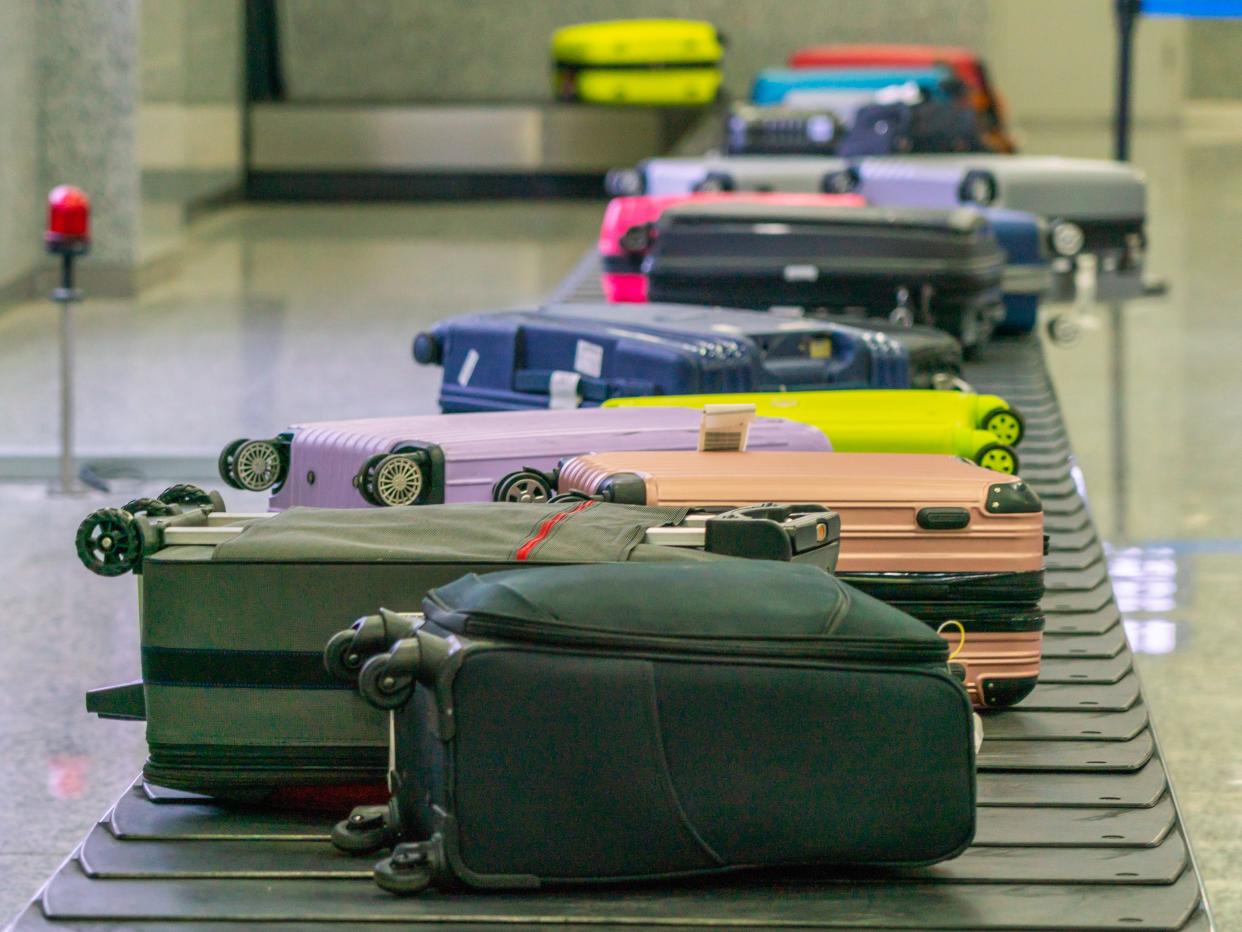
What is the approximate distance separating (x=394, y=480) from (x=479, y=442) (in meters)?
0.17

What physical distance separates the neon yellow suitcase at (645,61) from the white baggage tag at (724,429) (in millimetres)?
11206

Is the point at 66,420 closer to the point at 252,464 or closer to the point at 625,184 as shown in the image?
the point at 625,184

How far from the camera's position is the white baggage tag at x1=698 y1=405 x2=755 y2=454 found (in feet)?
7.08

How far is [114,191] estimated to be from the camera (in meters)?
9.11

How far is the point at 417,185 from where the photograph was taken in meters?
13.4

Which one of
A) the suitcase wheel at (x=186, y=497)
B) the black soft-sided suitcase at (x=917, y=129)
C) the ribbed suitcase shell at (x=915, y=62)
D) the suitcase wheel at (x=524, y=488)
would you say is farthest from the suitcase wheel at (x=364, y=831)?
the ribbed suitcase shell at (x=915, y=62)

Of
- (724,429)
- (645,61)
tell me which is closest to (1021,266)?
(724,429)

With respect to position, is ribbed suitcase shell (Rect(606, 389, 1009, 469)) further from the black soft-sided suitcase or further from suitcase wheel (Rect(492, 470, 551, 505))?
the black soft-sided suitcase

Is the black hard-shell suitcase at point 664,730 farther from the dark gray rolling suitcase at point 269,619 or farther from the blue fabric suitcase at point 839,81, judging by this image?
the blue fabric suitcase at point 839,81

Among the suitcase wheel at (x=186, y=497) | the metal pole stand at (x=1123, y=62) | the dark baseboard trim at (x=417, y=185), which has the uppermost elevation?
the metal pole stand at (x=1123, y=62)

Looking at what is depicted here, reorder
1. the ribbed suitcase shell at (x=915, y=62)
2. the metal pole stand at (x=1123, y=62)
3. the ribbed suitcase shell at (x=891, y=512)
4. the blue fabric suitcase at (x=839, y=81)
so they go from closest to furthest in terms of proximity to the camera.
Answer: the ribbed suitcase shell at (x=891, y=512)
the metal pole stand at (x=1123, y=62)
the blue fabric suitcase at (x=839, y=81)
the ribbed suitcase shell at (x=915, y=62)

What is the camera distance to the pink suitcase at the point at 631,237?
462cm

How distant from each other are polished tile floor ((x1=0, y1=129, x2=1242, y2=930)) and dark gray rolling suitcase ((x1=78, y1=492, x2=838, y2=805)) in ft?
4.02

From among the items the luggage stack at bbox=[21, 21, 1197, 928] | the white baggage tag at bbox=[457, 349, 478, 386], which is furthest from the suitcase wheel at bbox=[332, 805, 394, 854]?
the white baggage tag at bbox=[457, 349, 478, 386]
